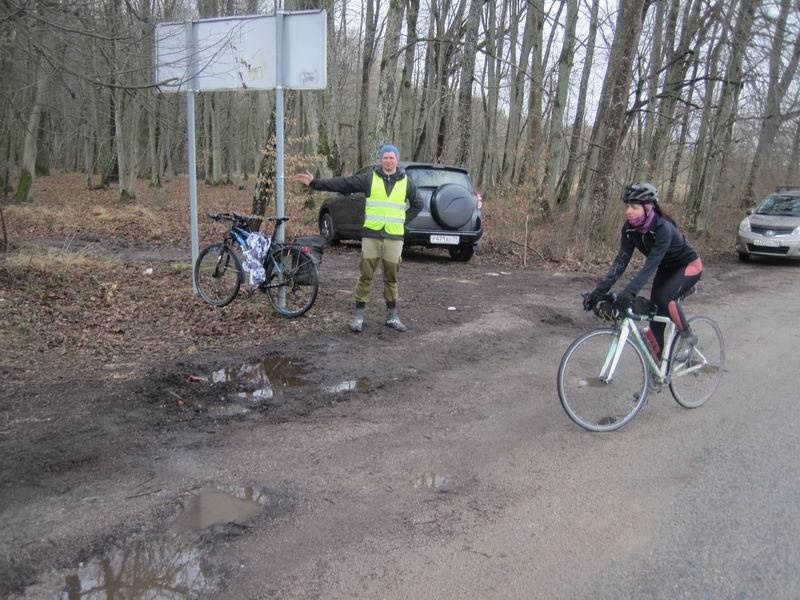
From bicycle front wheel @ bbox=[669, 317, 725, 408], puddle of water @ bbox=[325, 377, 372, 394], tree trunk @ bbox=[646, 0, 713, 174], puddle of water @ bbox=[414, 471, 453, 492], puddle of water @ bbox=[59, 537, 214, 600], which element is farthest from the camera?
tree trunk @ bbox=[646, 0, 713, 174]

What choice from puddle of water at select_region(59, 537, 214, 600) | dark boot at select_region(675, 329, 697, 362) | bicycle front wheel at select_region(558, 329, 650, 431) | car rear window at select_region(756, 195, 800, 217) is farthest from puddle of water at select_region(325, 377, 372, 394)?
car rear window at select_region(756, 195, 800, 217)

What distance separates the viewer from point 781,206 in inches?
628

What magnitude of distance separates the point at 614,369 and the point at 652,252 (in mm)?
947

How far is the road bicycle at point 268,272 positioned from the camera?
722 centimetres

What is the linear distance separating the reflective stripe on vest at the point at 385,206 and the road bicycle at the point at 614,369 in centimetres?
281

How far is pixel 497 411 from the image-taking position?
16.3 feet

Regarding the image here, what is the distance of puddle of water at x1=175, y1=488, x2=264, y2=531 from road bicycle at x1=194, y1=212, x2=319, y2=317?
389 cm

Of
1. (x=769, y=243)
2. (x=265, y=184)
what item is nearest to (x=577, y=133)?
(x=769, y=243)

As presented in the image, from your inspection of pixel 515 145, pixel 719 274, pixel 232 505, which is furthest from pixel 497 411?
pixel 515 145

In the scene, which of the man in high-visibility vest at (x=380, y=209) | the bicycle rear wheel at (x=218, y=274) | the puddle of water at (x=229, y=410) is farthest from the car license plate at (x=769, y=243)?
the puddle of water at (x=229, y=410)

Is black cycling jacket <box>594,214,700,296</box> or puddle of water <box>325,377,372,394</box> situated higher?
black cycling jacket <box>594,214,700,296</box>

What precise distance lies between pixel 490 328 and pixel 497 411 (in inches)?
104

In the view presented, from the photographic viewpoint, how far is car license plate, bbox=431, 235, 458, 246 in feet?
37.9

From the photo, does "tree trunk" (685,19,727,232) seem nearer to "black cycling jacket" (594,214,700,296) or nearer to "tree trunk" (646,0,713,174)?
"tree trunk" (646,0,713,174)
